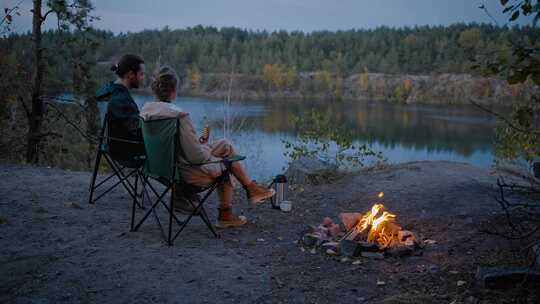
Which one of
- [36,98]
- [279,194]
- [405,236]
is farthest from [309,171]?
[36,98]

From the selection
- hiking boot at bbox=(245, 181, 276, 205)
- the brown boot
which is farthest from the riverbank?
hiking boot at bbox=(245, 181, 276, 205)

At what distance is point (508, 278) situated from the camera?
2609 millimetres

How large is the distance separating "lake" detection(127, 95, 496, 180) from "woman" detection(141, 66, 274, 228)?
6.53 metres

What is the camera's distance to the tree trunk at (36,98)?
22.9 feet

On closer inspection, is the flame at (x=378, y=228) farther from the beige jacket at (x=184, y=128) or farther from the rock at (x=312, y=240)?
the beige jacket at (x=184, y=128)

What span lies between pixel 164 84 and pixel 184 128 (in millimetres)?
404

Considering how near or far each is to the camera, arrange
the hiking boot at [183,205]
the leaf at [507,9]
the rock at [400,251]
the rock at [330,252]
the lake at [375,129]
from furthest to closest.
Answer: the lake at [375,129]
the hiking boot at [183,205]
the rock at [330,252]
the rock at [400,251]
the leaf at [507,9]

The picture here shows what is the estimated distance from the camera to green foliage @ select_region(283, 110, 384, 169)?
6914 millimetres

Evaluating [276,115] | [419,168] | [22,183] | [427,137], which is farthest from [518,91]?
[276,115]

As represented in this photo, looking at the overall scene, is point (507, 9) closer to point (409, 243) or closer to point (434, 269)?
point (434, 269)

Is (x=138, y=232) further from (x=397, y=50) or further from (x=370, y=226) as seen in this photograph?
(x=397, y=50)

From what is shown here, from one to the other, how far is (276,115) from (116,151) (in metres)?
19.6

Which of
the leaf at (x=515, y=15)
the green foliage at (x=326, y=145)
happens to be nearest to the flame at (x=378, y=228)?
the leaf at (x=515, y=15)

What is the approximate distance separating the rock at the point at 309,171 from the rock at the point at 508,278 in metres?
3.30
